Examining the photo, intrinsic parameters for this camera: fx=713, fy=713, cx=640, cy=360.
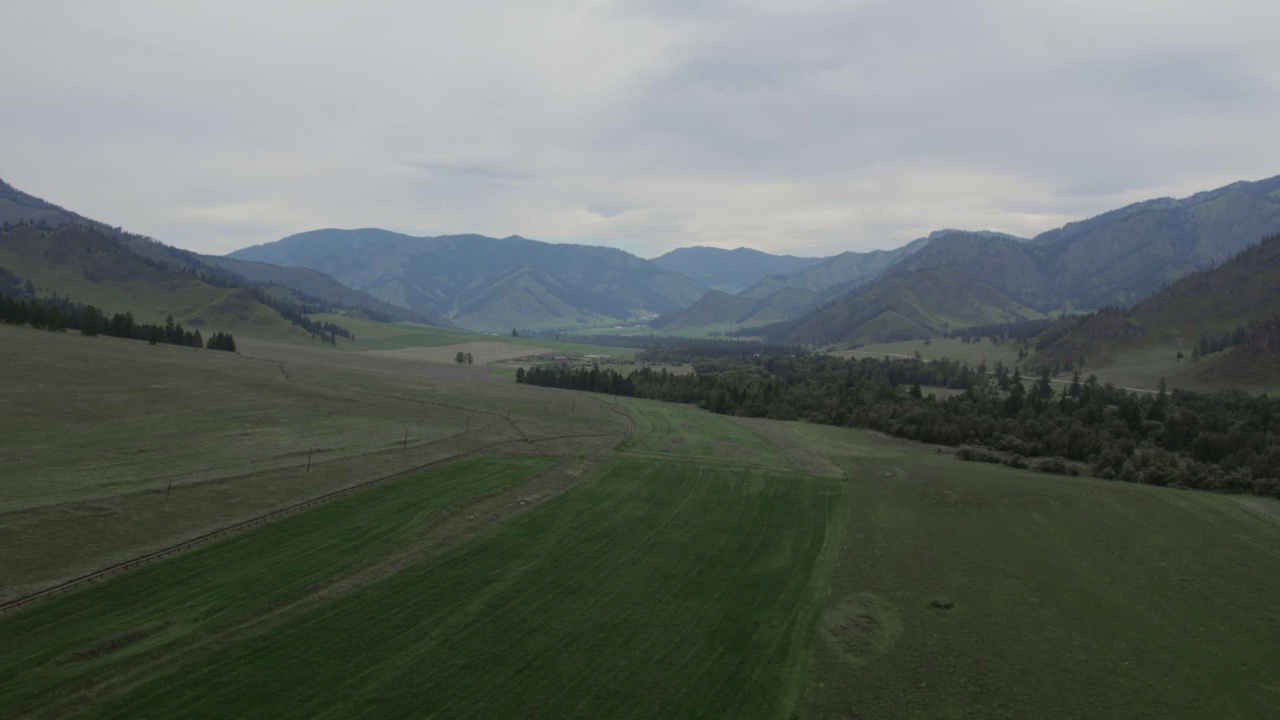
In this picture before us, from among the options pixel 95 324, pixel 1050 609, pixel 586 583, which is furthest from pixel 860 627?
pixel 95 324

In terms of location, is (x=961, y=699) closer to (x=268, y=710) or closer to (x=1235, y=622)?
(x=1235, y=622)

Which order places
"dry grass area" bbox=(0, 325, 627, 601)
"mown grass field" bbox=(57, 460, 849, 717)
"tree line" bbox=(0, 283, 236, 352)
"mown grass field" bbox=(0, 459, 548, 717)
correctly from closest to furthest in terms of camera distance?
"mown grass field" bbox=(0, 459, 548, 717) → "mown grass field" bbox=(57, 460, 849, 717) → "dry grass area" bbox=(0, 325, 627, 601) → "tree line" bbox=(0, 283, 236, 352)

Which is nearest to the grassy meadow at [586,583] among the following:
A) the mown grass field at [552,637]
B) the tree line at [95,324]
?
the mown grass field at [552,637]

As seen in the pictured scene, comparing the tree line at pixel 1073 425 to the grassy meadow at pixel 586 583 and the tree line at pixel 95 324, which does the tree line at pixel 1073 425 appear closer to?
the grassy meadow at pixel 586 583

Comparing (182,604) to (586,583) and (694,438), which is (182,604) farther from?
(694,438)

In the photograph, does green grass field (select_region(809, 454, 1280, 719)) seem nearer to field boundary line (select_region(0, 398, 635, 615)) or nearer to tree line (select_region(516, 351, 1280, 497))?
tree line (select_region(516, 351, 1280, 497))

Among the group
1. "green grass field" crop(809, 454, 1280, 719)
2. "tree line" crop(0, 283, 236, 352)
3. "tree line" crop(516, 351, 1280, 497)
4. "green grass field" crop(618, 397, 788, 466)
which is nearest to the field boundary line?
"green grass field" crop(618, 397, 788, 466)

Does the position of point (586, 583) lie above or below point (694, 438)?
below

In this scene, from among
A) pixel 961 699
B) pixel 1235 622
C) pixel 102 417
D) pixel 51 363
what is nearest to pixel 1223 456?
pixel 1235 622
